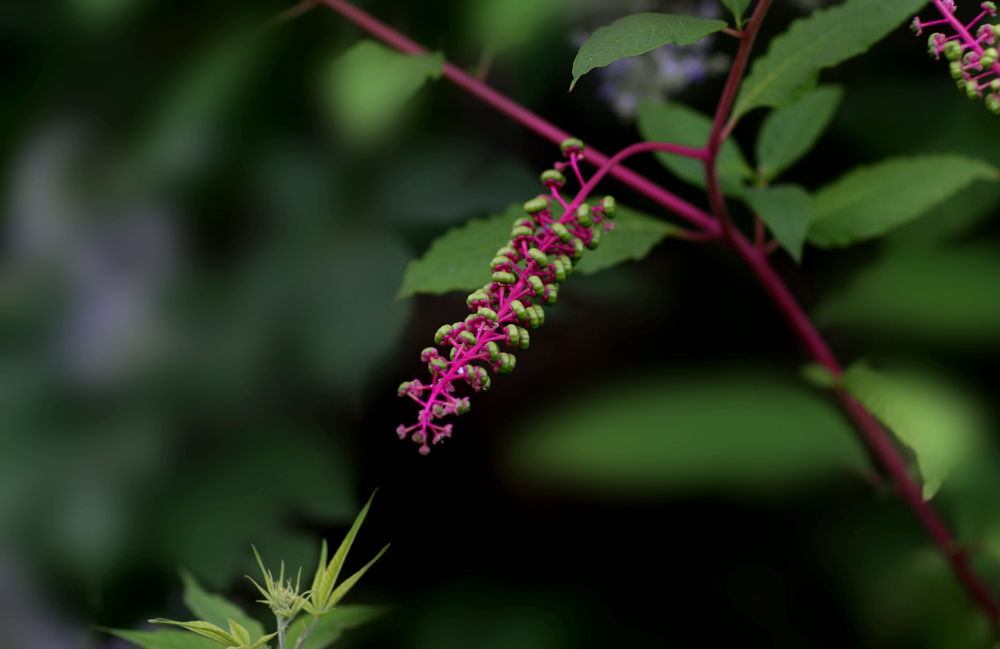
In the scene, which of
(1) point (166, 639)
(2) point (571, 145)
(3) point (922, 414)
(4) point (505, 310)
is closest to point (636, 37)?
(2) point (571, 145)

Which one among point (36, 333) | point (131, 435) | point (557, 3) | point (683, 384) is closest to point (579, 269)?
→ point (683, 384)

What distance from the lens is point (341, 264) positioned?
926mm

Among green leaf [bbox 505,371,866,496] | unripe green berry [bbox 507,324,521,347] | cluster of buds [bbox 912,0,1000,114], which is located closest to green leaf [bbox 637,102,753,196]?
green leaf [bbox 505,371,866,496]

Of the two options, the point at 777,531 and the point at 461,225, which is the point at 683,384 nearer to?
the point at 777,531

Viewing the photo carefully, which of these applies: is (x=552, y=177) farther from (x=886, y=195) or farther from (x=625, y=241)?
(x=886, y=195)

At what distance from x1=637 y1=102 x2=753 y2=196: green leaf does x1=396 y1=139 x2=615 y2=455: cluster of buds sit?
13.7 inches

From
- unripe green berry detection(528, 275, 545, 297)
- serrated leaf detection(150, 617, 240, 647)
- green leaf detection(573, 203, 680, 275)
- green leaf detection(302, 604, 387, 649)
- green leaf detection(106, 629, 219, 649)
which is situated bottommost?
green leaf detection(302, 604, 387, 649)

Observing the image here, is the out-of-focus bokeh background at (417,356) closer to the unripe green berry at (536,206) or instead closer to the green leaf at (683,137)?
the green leaf at (683,137)

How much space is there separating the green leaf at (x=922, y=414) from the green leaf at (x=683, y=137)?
0.76 ft

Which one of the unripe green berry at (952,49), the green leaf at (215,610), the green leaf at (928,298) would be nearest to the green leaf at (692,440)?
the green leaf at (928,298)

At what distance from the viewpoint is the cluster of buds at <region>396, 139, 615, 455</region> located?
0.42m

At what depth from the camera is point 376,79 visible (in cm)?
76

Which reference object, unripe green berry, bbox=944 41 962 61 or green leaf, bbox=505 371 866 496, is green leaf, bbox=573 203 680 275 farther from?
unripe green berry, bbox=944 41 962 61

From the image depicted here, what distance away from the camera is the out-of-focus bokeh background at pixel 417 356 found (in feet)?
2.68
